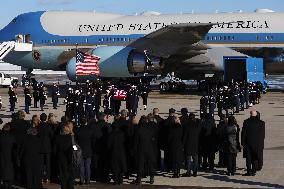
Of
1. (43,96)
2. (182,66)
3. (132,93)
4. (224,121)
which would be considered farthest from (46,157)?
(182,66)

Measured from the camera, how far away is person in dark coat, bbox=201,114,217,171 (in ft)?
51.6

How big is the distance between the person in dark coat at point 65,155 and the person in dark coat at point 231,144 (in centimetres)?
389

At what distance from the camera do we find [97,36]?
4466cm

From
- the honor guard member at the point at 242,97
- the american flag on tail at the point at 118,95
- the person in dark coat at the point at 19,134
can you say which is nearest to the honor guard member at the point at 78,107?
the american flag on tail at the point at 118,95

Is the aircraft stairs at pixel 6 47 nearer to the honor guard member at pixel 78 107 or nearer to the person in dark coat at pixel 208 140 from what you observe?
the honor guard member at pixel 78 107

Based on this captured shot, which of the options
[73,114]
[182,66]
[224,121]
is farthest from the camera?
[182,66]

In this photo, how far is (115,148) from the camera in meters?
14.3

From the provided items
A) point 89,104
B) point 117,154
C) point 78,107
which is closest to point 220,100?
point 89,104

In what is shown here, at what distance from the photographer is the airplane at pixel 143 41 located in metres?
39.4

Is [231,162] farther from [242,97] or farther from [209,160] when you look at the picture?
[242,97]

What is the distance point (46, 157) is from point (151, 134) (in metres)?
2.43

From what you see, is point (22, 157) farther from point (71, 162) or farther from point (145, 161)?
point (145, 161)

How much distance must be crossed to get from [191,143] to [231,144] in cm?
95

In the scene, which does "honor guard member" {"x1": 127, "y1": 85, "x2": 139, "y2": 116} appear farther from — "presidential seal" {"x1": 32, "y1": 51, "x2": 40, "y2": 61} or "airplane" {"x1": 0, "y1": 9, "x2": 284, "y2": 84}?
"presidential seal" {"x1": 32, "y1": 51, "x2": 40, "y2": 61}
